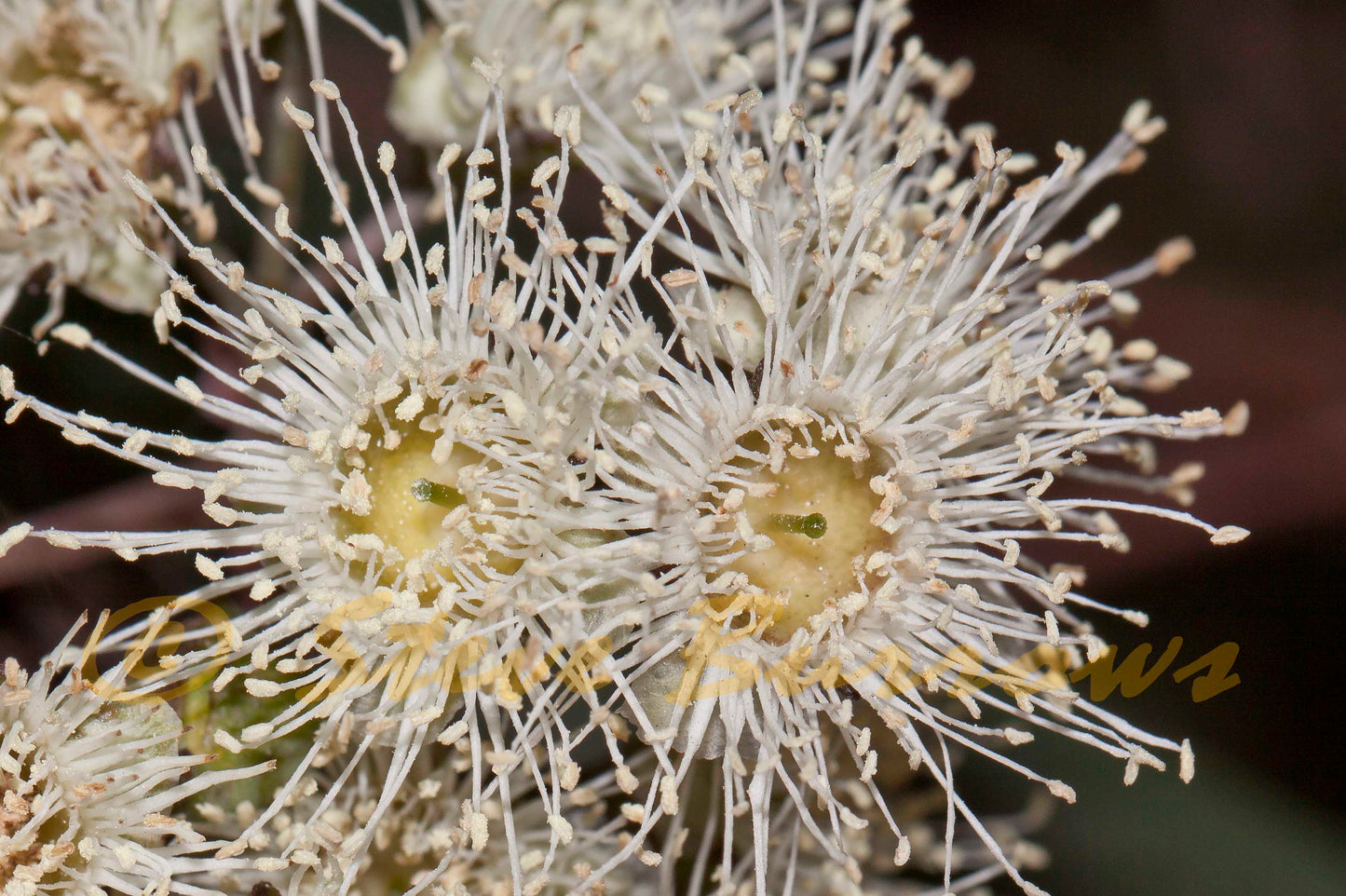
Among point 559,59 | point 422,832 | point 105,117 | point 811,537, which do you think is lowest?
point 422,832

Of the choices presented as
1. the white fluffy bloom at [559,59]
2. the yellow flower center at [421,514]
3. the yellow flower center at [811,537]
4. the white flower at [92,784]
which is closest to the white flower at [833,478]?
the yellow flower center at [811,537]

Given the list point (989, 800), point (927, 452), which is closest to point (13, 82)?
point (927, 452)

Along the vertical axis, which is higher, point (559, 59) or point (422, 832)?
point (559, 59)

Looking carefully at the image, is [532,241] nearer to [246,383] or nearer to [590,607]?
[246,383]

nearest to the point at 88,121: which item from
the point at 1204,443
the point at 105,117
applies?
the point at 105,117

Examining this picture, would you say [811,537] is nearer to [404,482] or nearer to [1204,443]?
[404,482]

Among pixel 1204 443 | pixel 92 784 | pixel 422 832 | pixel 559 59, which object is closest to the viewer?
pixel 92 784

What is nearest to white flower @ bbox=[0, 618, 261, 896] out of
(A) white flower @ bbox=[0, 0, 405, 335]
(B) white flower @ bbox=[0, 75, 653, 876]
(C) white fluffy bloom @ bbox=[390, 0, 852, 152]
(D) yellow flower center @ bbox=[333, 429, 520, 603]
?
(B) white flower @ bbox=[0, 75, 653, 876]

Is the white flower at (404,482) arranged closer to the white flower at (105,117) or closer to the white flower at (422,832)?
the white flower at (422,832)

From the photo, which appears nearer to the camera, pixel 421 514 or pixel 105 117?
pixel 421 514
